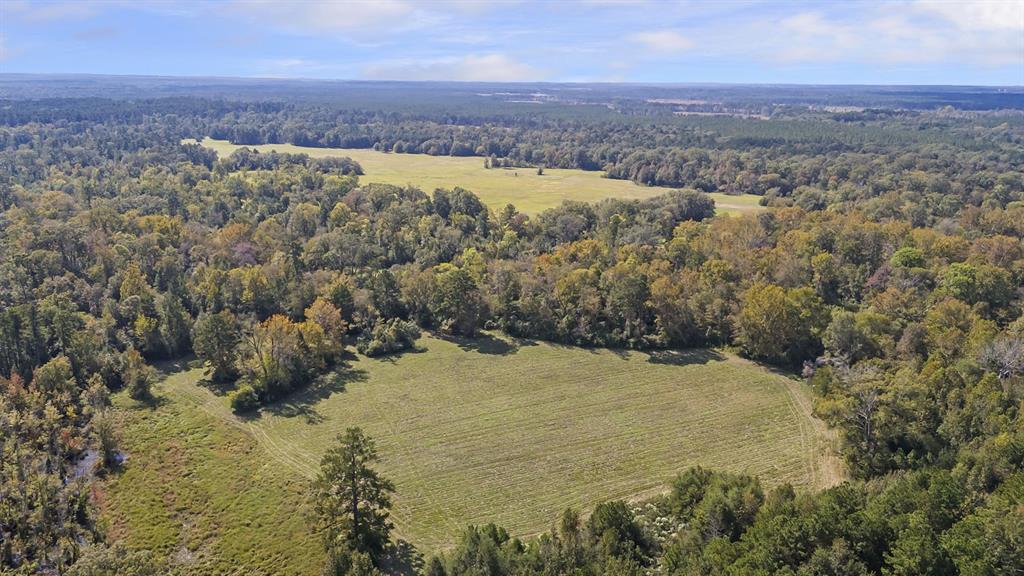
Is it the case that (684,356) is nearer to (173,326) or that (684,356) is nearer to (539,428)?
(539,428)

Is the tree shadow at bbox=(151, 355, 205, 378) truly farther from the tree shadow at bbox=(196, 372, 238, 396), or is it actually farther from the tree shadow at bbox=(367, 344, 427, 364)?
the tree shadow at bbox=(367, 344, 427, 364)

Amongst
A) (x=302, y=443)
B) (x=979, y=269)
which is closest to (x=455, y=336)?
(x=302, y=443)

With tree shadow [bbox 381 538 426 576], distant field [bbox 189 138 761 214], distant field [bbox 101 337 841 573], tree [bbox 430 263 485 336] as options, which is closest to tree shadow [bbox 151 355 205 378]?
distant field [bbox 101 337 841 573]

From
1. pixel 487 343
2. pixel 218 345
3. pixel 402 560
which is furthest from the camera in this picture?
pixel 487 343

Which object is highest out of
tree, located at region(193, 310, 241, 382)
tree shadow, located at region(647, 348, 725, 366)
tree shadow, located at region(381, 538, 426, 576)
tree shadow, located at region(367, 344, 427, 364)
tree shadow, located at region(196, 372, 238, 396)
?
tree, located at region(193, 310, 241, 382)

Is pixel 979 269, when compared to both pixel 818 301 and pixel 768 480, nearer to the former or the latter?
pixel 818 301

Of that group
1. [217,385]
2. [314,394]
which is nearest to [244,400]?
[314,394]

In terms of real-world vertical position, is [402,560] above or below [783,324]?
below
